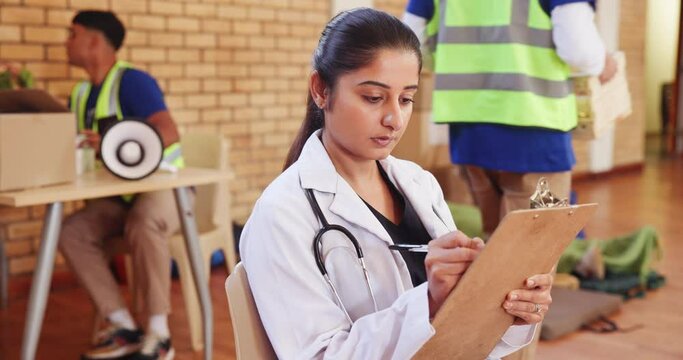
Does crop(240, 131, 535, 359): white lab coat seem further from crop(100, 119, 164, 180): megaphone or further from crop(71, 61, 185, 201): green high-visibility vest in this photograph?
crop(71, 61, 185, 201): green high-visibility vest

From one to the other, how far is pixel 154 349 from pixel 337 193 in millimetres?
1996

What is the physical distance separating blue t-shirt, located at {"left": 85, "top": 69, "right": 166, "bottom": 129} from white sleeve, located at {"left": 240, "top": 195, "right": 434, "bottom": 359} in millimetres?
2163

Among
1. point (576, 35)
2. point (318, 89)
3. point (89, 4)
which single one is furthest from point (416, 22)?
point (89, 4)

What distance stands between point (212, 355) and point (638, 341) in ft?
5.68

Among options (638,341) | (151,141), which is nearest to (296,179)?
(151,141)

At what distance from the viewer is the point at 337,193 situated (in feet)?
4.19

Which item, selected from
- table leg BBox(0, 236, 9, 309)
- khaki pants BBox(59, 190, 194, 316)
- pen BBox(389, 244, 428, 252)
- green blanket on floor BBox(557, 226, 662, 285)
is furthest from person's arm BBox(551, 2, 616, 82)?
table leg BBox(0, 236, 9, 309)

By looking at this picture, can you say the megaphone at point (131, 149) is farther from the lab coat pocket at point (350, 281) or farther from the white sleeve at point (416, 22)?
the lab coat pocket at point (350, 281)

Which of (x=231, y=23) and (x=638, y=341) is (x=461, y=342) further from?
(x=231, y=23)

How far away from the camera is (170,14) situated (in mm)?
4547

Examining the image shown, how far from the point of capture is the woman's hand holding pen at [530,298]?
110cm

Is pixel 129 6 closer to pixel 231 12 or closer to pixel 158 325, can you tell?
pixel 231 12

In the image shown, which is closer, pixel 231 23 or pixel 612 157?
pixel 231 23

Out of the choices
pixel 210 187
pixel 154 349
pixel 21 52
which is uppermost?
pixel 21 52
